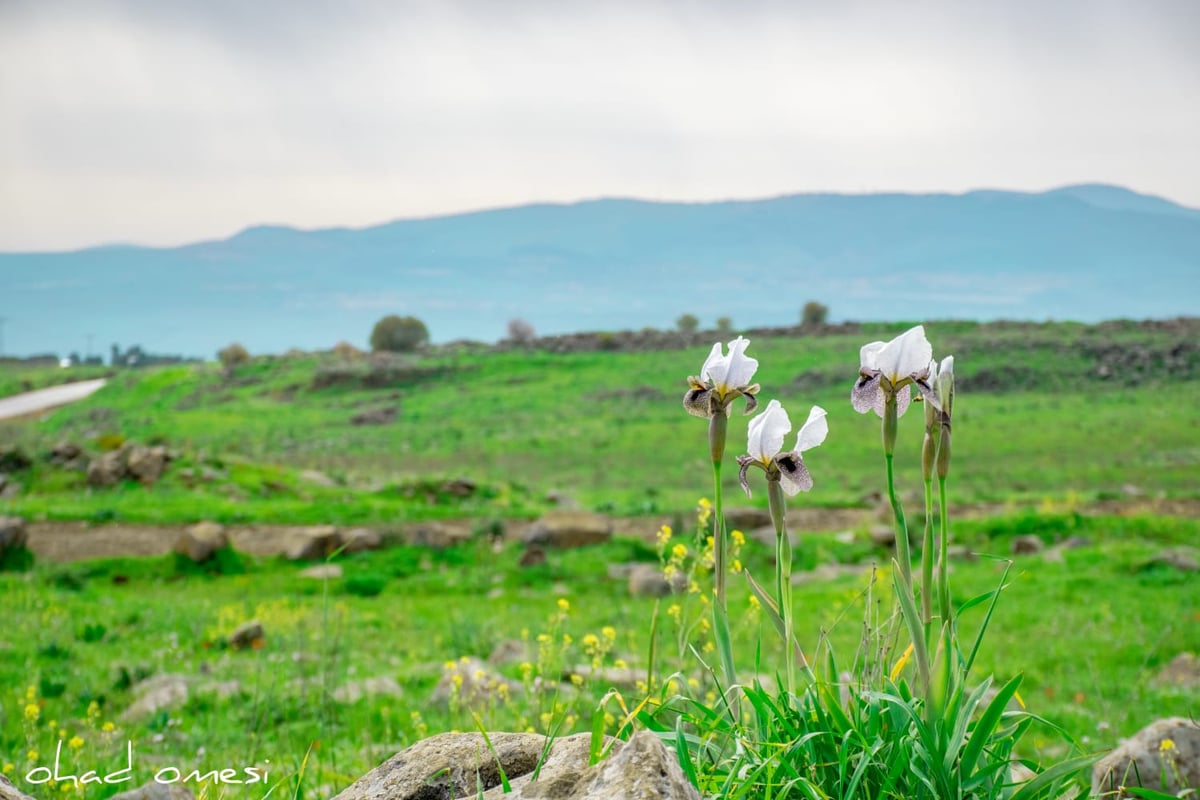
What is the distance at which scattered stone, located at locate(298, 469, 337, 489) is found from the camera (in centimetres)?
2327

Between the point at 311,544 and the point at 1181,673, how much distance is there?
1223 centimetres

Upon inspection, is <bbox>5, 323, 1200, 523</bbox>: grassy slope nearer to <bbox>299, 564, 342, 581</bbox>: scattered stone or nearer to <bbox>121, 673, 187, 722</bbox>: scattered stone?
<bbox>299, 564, 342, 581</bbox>: scattered stone

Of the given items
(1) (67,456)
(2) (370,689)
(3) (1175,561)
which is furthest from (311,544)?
(3) (1175,561)

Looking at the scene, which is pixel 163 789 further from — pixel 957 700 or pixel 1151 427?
pixel 1151 427

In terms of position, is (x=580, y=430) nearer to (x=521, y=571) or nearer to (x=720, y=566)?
(x=521, y=571)

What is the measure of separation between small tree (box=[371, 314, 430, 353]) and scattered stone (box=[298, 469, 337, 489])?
4234 centimetres

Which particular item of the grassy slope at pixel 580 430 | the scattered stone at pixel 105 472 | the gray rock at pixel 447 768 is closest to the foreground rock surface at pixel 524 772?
the gray rock at pixel 447 768

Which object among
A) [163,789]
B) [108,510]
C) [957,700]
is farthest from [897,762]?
[108,510]

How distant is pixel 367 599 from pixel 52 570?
16.0 feet

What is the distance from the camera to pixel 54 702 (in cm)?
820

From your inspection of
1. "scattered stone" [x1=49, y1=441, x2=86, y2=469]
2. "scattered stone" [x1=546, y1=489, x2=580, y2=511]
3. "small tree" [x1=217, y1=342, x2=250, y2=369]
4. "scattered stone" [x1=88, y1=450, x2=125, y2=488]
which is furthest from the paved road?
"scattered stone" [x1=546, y1=489, x2=580, y2=511]

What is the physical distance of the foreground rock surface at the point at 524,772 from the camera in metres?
2.16

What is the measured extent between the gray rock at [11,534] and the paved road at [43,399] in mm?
42479

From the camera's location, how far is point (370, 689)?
27.7 feet
